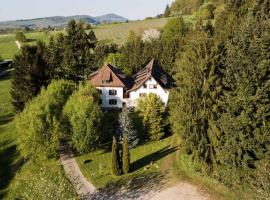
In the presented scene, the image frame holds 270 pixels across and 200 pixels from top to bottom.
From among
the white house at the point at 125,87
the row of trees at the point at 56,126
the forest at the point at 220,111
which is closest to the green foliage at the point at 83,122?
the row of trees at the point at 56,126

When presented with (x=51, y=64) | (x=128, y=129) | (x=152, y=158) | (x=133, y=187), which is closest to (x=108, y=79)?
(x=128, y=129)

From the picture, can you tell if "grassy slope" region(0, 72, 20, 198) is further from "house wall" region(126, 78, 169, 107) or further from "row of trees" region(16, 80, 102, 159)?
"house wall" region(126, 78, 169, 107)

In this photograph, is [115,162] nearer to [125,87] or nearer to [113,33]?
[125,87]

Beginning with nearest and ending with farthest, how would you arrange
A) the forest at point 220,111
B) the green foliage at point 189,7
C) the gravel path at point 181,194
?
the forest at point 220,111 < the gravel path at point 181,194 < the green foliage at point 189,7

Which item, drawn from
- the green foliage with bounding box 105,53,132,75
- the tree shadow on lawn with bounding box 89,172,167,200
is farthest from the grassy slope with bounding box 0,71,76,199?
the green foliage with bounding box 105,53,132,75

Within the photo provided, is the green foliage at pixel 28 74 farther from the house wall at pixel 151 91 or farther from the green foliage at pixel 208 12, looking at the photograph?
the green foliage at pixel 208 12

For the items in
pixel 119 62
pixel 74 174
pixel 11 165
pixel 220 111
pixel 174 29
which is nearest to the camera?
pixel 220 111
